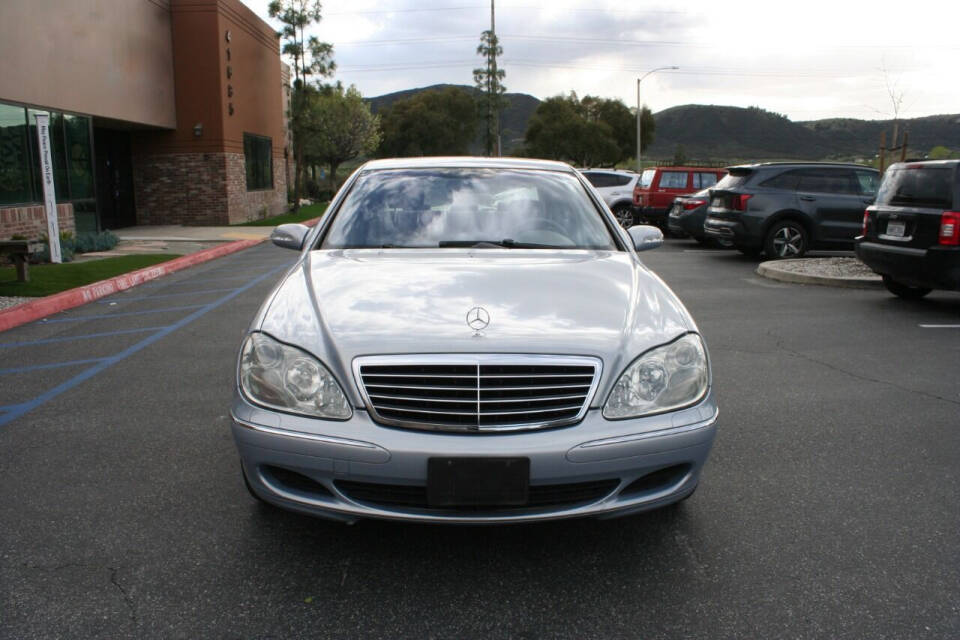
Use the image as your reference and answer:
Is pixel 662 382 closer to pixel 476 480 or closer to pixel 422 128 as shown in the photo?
pixel 476 480

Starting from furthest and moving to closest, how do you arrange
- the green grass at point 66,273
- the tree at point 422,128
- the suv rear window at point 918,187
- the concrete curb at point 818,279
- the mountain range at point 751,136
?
the mountain range at point 751,136
the tree at point 422,128
the concrete curb at point 818,279
the green grass at point 66,273
the suv rear window at point 918,187

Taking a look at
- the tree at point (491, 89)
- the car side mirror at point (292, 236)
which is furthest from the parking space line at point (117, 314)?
the tree at point (491, 89)

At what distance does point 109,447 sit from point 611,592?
294cm

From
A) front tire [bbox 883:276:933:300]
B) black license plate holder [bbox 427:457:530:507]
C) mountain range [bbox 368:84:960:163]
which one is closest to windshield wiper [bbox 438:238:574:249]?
black license plate holder [bbox 427:457:530:507]

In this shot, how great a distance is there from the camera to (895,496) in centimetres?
383

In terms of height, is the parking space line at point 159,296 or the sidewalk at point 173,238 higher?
the sidewalk at point 173,238

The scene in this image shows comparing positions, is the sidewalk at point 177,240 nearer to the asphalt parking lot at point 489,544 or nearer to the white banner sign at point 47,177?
the white banner sign at point 47,177

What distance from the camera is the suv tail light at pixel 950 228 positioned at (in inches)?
323

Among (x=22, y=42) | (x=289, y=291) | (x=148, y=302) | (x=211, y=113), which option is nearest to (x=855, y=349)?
(x=289, y=291)

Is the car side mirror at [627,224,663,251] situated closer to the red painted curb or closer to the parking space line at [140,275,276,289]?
the red painted curb

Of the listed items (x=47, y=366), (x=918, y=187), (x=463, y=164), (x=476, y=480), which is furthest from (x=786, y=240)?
(x=476, y=480)

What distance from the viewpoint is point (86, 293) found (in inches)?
396

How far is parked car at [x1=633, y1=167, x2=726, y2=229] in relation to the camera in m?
20.3

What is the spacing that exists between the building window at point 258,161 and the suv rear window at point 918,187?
67.8ft
